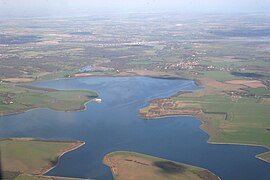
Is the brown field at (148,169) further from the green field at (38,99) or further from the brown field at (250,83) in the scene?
the brown field at (250,83)

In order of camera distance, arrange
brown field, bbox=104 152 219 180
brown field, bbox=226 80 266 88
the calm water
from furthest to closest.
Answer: brown field, bbox=226 80 266 88
the calm water
brown field, bbox=104 152 219 180

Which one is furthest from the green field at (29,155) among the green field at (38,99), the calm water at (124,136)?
the green field at (38,99)

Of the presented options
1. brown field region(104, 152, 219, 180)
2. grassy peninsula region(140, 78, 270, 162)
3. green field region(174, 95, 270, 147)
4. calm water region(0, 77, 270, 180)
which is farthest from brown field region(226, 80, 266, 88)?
brown field region(104, 152, 219, 180)

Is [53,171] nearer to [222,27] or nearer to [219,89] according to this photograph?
[219,89]

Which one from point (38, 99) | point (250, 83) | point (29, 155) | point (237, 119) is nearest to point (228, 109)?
point (237, 119)

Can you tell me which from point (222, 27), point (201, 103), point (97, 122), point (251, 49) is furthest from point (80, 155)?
point (222, 27)

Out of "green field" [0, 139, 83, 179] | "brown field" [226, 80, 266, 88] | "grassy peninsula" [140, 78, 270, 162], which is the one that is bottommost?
"green field" [0, 139, 83, 179]

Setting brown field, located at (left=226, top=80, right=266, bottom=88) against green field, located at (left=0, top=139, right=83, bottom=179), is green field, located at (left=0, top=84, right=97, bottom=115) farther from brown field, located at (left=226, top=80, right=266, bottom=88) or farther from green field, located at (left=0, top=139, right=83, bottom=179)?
brown field, located at (left=226, top=80, right=266, bottom=88)

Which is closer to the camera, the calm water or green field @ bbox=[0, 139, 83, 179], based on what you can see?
green field @ bbox=[0, 139, 83, 179]
